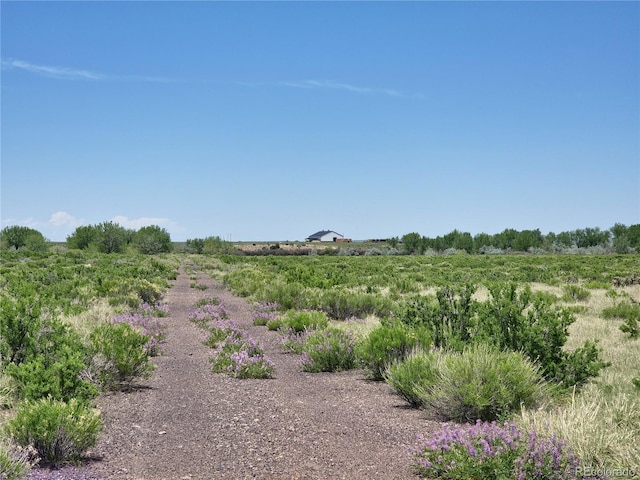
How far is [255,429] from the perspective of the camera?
6551 mm

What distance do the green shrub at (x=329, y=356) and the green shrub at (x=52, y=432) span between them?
5.36m

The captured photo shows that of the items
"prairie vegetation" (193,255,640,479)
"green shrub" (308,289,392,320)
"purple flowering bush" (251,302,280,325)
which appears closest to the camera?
"prairie vegetation" (193,255,640,479)

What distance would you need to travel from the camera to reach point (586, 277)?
109ft

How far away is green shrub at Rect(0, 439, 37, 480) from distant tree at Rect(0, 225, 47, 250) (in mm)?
94218

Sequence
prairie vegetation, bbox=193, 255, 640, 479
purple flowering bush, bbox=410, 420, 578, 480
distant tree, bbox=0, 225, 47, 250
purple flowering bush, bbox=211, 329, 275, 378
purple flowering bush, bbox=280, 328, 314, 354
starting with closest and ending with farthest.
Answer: purple flowering bush, bbox=410, 420, 578, 480 < prairie vegetation, bbox=193, 255, 640, 479 < purple flowering bush, bbox=211, 329, 275, 378 < purple flowering bush, bbox=280, 328, 314, 354 < distant tree, bbox=0, 225, 47, 250

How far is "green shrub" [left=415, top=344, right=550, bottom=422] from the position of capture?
665 cm

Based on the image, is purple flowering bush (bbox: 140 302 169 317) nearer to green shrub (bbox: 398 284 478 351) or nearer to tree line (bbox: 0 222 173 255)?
green shrub (bbox: 398 284 478 351)

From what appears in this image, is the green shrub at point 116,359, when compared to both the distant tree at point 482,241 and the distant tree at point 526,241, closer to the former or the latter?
the distant tree at point 526,241

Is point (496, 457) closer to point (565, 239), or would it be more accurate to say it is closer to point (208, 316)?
point (208, 316)

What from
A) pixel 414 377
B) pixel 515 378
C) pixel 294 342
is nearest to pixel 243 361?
pixel 294 342

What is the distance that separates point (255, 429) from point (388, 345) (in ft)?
11.3

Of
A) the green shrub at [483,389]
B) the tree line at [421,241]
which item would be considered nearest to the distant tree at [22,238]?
the tree line at [421,241]

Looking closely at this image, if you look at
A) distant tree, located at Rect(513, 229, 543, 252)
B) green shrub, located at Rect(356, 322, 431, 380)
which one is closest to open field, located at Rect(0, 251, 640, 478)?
green shrub, located at Rect(356, 322, 431, 380)

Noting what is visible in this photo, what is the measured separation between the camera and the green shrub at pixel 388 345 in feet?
30.6
